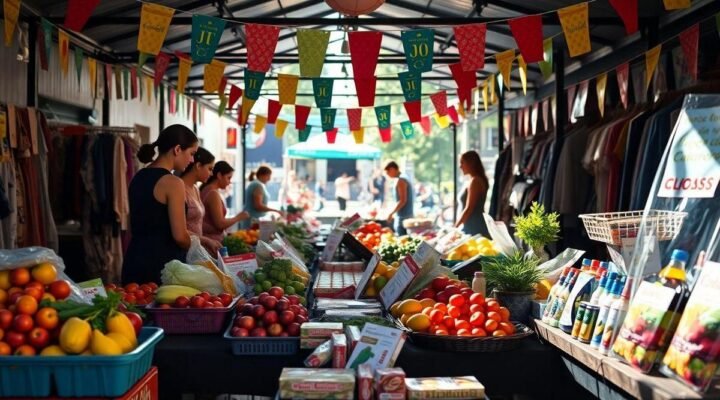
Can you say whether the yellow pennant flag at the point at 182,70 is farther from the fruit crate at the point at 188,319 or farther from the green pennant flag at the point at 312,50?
the fruit crate at the point at 188,319

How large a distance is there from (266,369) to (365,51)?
3775 millimetres

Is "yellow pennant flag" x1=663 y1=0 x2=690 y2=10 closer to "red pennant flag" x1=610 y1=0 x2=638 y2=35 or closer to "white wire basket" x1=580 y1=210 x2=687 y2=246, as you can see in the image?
"red pennant flag" x1=610 y1=0 x2=638 y2=35

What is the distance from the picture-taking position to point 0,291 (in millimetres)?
2723

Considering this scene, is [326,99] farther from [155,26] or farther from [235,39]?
[155,26]

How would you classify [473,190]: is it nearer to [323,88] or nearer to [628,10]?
[323,88]

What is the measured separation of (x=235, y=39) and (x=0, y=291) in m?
9.31

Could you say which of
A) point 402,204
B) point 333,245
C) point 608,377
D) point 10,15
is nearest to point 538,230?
point 608,377

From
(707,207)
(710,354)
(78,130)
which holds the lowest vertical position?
(710,354)

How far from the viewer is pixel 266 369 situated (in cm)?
301

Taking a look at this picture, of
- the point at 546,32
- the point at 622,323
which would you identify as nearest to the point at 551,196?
the point at 546,32

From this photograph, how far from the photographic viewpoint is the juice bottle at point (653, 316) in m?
2.38

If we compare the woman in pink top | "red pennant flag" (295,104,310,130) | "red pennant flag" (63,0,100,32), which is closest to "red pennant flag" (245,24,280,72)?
the woman in pink top

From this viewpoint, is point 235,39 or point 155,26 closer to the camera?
point 155,26

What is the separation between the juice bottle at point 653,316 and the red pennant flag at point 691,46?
3.53 metres
